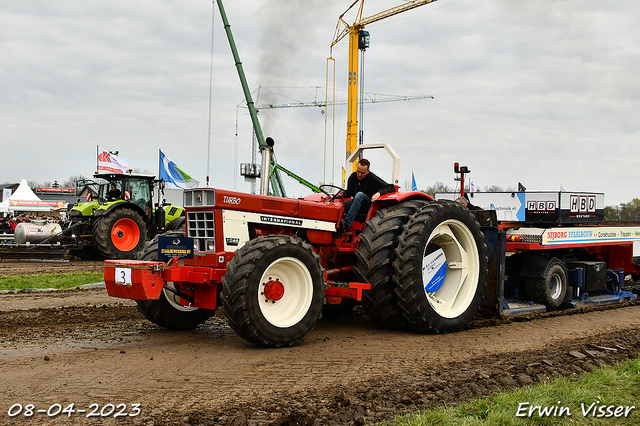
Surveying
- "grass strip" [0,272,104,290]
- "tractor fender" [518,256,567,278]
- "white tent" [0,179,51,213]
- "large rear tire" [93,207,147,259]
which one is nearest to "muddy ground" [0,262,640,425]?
"tractor fender" [518,256,567,278]

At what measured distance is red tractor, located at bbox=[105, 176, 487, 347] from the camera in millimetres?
5367

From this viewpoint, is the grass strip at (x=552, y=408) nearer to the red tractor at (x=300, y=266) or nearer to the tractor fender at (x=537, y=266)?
the red tractor at (x=300, y=266)

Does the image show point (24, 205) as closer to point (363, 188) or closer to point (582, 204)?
point (363, 188)

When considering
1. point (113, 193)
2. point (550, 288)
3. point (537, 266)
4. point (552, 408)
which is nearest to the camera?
point (552, 408)

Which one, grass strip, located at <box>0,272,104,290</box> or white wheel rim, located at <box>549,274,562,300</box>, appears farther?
grass strip, located at <box>0,272,104,290</box>

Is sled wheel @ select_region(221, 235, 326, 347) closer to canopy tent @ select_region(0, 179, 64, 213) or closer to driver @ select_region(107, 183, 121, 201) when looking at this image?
driver @ select_region(107, 183, 121, 201)

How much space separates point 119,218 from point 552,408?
565 inches

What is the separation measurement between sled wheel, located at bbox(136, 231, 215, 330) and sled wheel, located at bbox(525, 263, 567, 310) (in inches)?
206

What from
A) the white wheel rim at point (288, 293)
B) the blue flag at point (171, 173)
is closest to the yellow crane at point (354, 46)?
the blue flag at point (171, 173)

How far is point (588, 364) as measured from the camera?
5129 mm

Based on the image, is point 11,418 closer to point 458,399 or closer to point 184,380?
point 184,380

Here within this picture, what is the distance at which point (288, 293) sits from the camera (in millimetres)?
5746

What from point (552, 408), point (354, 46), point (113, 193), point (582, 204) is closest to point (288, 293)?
point (552, 408)

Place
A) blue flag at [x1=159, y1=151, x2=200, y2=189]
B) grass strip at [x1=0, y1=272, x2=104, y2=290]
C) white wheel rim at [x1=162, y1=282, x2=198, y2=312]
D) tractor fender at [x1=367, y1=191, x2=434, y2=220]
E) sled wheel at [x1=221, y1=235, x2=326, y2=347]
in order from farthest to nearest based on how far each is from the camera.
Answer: blue flag at [x1=159, y1=151, x2=200, y2=189], grass strip at [x1=0, y1=272, x2=104, y2=290], tractor fender at [x1=367, y1=191, x2=434, y2=220], white wheel rim at [x1=162, y1=282, x2=198, y2=312], sled wheel at [x1=221, y1=235, x2=326, y2=347]
